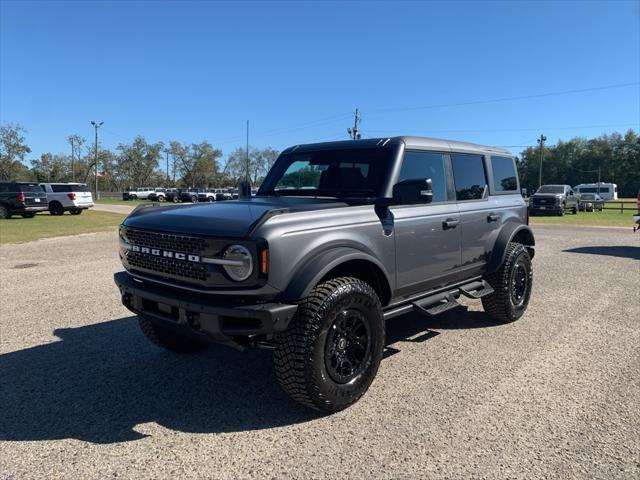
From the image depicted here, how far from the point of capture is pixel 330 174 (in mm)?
4559

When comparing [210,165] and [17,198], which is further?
[210,165]

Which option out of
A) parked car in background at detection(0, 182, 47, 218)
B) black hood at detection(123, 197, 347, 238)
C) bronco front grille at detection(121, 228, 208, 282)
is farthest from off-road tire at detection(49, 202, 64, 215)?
bronco front grille at detection(121, 228, 208, 282)

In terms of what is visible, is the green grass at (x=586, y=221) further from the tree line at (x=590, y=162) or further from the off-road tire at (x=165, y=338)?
the tree line at (x=590, y=162)

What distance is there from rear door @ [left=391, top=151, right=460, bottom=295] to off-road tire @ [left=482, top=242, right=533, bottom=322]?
2.88 feet

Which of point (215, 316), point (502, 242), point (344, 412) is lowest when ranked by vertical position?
point (344, 412)

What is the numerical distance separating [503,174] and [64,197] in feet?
82.6

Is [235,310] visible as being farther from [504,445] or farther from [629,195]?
[629,195]

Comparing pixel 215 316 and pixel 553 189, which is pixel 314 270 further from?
pixel 553 189

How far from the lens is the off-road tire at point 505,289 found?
529 centimetres

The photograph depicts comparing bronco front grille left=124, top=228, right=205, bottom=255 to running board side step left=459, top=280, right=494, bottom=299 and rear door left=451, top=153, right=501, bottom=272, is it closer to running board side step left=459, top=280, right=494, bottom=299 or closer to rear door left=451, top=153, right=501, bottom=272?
rear door left=451, top=153, right=501, bottom=272

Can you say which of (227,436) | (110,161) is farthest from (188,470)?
(110,161)

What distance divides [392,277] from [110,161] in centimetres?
10014

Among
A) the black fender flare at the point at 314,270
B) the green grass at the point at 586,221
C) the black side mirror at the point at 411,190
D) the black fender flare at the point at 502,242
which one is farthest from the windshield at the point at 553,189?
the black fender flare at the point at 314,270

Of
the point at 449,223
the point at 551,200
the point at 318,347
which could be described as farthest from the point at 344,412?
the point at 551,200
